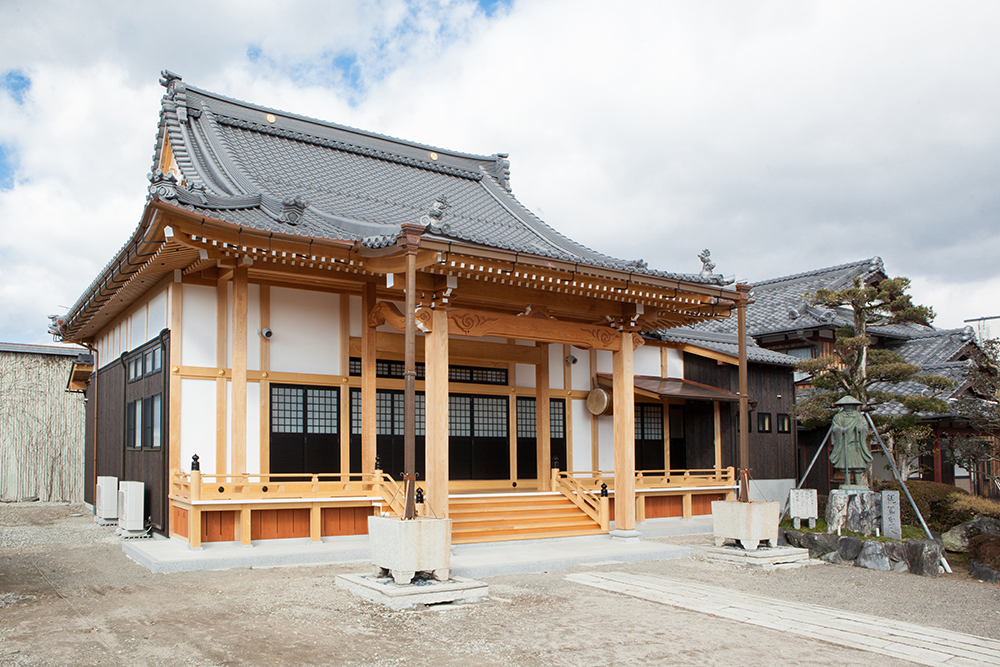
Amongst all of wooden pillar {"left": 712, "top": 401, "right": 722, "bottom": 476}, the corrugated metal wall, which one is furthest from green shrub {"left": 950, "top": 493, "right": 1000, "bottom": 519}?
the corrugated metal wall

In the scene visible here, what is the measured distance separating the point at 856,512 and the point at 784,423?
6.35 m

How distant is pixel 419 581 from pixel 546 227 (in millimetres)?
10607

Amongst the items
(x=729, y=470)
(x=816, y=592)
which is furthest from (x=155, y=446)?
(x=729, y=470)

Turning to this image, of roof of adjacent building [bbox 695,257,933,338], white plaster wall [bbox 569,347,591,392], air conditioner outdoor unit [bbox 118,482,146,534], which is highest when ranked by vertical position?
roof of adjacent building [bbox 695,257,933,338]

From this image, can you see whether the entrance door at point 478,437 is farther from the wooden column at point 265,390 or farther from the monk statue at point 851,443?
the monk statue at point 851,443

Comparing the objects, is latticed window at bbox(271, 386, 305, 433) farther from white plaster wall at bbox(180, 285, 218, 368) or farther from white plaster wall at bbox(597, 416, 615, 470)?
white plaster wall at bbox(597, 416, 615, 470)

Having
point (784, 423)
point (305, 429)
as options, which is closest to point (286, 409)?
point (305, 429)

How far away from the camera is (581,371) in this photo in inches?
638

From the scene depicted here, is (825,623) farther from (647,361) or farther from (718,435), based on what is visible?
(647,361)

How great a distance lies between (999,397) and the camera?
12.0 m

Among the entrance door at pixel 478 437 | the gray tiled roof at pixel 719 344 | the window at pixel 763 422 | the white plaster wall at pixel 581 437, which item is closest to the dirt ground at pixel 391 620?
the entrance door at pixel 478 437

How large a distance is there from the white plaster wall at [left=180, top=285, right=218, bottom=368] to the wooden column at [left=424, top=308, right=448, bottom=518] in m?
Answer: 3.37

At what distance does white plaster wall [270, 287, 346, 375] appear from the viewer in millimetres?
12328

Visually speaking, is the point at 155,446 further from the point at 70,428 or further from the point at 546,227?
the point at 70,428
